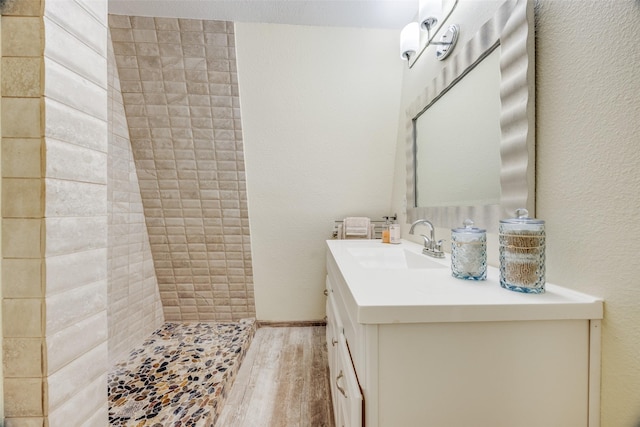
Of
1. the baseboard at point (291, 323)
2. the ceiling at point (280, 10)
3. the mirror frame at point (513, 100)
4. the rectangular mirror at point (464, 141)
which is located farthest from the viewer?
the baseboard at point (291, 323)

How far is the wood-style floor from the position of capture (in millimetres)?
1361

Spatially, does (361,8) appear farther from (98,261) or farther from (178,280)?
(178,280)

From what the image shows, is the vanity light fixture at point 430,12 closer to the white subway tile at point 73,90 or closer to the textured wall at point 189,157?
the textured wall at point 189,157

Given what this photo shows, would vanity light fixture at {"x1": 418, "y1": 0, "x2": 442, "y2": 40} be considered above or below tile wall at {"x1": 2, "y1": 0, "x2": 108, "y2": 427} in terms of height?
above

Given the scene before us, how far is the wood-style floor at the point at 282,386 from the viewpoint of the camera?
136cm

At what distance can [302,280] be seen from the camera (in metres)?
2.30

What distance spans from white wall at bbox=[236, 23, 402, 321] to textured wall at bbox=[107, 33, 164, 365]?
84 centimetres

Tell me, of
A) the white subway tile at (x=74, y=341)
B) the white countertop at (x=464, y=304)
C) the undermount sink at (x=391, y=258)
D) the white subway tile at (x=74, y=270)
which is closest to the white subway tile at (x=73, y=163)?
the white subway tile at (x=74, y=270)

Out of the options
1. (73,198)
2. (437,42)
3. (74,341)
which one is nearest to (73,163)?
(73,198)

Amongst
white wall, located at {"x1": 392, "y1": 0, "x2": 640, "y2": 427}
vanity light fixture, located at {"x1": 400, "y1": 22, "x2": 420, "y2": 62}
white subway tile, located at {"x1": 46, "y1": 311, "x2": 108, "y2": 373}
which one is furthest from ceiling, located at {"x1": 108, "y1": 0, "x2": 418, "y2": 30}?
white subway tile, located at {"x1": 46, "y1": 311, "x2": 108, "y2": 373}

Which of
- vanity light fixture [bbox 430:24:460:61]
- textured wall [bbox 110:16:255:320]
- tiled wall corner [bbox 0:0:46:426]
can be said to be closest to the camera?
tiled wall corner [bbox 0:0:46:426]

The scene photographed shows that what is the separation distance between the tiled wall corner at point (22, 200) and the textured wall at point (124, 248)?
148 cm

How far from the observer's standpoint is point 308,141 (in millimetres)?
2023

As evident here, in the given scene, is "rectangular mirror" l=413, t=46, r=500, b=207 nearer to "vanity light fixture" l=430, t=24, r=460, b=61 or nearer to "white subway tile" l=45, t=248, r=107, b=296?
"vanity light fixture" l=430, t=24, r=460, b=61
